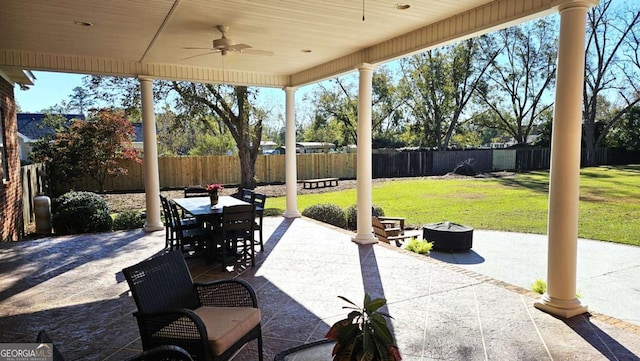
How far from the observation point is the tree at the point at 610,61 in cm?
2239

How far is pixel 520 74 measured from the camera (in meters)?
25.3

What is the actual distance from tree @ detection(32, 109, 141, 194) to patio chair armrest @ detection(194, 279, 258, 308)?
1116 cm

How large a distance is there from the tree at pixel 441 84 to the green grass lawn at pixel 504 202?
633 centimetres

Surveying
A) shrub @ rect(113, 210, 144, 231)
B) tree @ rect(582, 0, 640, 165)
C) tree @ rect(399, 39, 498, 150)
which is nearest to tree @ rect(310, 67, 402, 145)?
tree @ rect(399, 39, 498, 150)

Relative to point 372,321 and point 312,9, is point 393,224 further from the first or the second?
point 372,321

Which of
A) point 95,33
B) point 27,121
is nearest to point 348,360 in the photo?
point 95,33

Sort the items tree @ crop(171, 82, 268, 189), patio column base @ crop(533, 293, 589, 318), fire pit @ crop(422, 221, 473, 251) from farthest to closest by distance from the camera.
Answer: tree @ crop(171, 82, 268, 189)
fire pit @ crop(422, 221, 473, 251)
patio column base @ crop(533, 293, 589, 318)

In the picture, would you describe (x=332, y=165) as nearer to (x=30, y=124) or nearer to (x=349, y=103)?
(x=349, y=103)

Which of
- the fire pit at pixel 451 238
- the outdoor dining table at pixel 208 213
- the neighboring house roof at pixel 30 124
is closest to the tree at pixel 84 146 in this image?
the outdoor dining table at pixel 208 213

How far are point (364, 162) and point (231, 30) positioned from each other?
291 cm

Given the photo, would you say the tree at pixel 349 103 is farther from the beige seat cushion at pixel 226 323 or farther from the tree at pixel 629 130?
the beige seat cushion at pixel 226 323

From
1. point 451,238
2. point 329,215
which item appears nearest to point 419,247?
point 451,238

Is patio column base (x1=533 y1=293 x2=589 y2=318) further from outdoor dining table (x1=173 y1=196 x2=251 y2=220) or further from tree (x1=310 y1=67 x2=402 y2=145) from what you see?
tree (x1=310 y1=67 x2=402 y2=145)

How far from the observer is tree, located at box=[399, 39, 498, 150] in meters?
23.0
